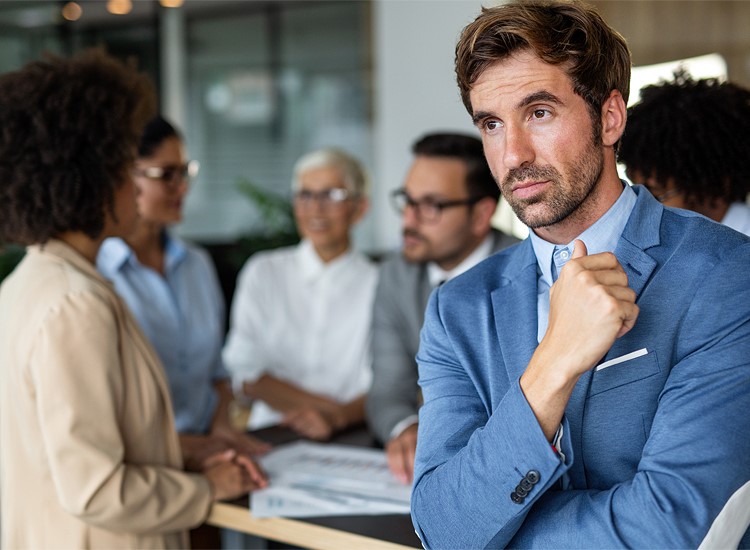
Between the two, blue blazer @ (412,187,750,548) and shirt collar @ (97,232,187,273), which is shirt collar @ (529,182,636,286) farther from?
shirt collar @ (97,232,187,273)

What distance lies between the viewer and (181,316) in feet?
10.5

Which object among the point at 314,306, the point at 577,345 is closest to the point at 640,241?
the point at 577,345

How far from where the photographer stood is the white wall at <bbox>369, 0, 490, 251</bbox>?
5527 mm

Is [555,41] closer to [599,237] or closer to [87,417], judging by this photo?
[599,237]

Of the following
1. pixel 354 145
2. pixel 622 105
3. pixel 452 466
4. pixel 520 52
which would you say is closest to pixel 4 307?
pixel 452 466

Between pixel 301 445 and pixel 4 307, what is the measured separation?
1.07 m

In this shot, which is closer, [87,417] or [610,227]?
[610,227]

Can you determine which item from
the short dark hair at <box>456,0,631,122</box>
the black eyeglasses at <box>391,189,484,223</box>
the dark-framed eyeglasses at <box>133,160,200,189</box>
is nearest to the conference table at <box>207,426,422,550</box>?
the short dark hair at <box>456,0,631,122</box>

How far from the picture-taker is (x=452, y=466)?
4.64ft

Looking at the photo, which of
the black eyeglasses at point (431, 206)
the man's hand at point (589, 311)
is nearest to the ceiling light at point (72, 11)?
the black eyeglasses at point (431, 206)

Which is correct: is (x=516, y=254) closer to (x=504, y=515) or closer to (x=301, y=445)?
(x=504, y=515)

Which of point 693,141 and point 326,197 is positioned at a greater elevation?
point 693,141

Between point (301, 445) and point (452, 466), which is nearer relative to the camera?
point (452, 466)

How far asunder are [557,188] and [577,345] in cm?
33
